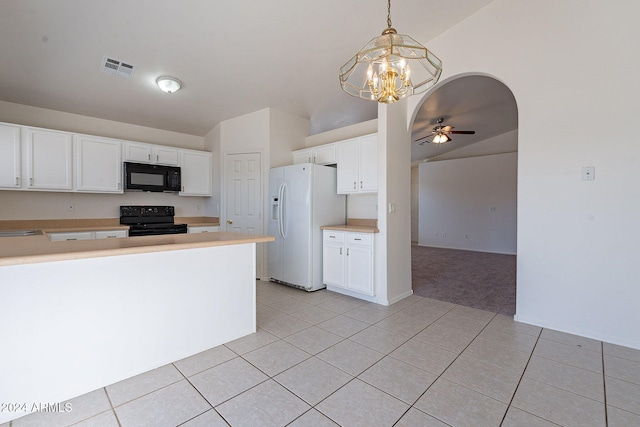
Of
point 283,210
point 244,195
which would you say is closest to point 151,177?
point 244,195

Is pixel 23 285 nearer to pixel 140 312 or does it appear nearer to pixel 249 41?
pixel 140 312

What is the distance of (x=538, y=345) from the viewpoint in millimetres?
2381

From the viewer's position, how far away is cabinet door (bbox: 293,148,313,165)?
14.6 ft

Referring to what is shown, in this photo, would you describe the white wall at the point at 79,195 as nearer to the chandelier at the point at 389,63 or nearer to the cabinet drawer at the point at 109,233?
the cabinet drawer at the point at 109,233

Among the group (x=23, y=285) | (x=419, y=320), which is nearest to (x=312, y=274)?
(x=419, y=320)

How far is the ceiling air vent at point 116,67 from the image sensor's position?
3020 millimetres

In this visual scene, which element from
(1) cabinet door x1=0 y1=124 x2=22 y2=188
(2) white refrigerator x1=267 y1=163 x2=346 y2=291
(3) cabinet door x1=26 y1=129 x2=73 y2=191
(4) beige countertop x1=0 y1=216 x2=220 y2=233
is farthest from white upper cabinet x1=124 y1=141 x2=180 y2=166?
(2) white refrigerator x1=267 y1=163 x2=346 y2=291

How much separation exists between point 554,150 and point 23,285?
4106 millimetres

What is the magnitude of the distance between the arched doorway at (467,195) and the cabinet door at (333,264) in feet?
3.61

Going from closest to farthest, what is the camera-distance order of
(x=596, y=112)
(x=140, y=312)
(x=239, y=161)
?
(x=140, y=312)
(x=596, y=112)
(x=239, y=161)

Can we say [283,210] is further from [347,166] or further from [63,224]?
[63,224]

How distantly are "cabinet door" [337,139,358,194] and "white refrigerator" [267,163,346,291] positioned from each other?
17 cm

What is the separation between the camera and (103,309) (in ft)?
6.07

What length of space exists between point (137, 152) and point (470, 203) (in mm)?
7513
